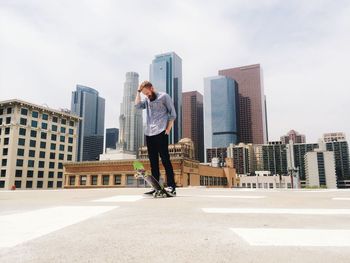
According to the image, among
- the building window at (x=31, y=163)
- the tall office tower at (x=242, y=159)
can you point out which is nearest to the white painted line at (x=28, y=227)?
the building window at (x=31, y=163)

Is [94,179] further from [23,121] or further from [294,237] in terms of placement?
[294,237]

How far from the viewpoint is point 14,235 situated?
7.40 ft

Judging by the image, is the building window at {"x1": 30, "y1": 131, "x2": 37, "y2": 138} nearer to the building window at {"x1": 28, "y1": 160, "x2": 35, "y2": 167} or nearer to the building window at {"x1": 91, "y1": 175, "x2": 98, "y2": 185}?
the building window at {"x1": 28, "y1": 160, "x2": 35, "y2": 167}

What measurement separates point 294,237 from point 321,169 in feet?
637

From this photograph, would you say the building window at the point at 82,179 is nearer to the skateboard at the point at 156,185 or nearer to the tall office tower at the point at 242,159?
the skateboard at the point at 156,185

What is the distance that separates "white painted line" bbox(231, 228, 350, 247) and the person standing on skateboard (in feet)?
14.7

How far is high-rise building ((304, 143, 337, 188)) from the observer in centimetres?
Result: 17450

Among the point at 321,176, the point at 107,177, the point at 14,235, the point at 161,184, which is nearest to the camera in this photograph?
the point at 14,235

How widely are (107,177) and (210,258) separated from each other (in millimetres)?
54482

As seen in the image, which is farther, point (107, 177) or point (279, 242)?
point (107, 177)

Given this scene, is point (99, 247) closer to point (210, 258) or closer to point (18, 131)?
point (210, 258)

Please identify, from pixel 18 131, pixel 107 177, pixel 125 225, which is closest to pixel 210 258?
pixel 125 225

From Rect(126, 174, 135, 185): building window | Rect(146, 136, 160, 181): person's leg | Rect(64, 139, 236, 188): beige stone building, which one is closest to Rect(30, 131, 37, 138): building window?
Rect(64, 139, 236, 188): beige stone building

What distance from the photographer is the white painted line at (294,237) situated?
197cm
